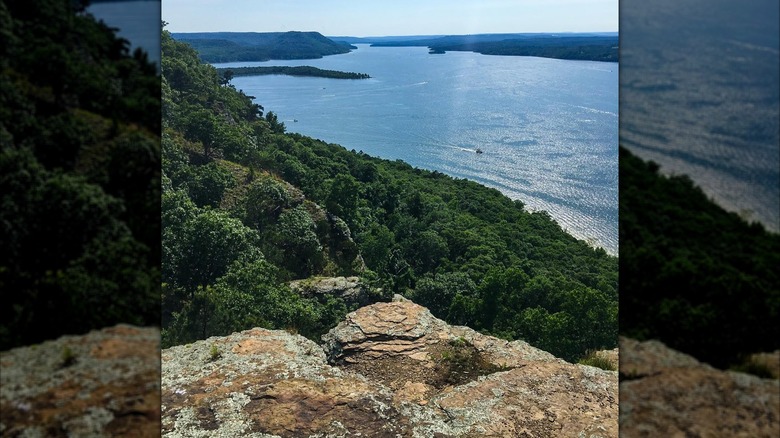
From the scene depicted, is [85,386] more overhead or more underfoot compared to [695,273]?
more underfoot

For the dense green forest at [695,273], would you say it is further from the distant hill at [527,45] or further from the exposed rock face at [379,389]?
the distant hill at [527,45]

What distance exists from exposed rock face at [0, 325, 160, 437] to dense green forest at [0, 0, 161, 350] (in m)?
0.06

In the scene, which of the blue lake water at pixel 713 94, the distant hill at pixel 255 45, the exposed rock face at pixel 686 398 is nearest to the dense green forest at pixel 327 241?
the exposed rock face at pixel 686 398

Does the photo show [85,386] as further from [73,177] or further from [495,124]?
[495,124]

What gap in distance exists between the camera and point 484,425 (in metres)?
4.63

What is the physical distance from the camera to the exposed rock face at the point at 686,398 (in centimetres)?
206

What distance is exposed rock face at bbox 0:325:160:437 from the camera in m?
2.07

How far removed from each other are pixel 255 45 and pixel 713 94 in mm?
66178

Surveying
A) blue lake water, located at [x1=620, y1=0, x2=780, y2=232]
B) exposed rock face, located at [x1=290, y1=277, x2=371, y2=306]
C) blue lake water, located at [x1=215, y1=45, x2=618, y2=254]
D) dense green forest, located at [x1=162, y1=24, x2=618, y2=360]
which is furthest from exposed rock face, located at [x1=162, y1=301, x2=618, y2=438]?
blue lake water, located at [x1=215, y1=45, x2=618, y2=254]

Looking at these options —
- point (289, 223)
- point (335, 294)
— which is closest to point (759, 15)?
point (335, 294)

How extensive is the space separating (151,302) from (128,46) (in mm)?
1002

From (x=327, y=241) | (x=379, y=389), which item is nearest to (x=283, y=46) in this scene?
(x=327, y=241)

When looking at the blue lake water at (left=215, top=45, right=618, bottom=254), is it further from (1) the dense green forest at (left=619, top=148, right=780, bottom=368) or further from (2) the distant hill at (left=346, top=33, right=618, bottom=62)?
(1) the dense green forest at (left=619, top=148, right=780, bottom=368)

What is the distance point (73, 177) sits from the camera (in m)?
2.06
